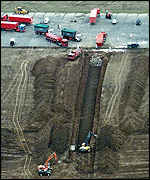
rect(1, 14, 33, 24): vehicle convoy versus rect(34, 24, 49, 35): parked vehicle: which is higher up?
rect(1, 14, 33, 24): vehicle convoy

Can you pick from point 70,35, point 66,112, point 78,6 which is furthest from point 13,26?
point 66,112

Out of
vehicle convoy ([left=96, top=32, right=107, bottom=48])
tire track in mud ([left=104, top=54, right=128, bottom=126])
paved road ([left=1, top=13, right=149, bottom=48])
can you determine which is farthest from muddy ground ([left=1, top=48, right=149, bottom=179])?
paved road ([left=1, top=13, right=149, bottom=48])

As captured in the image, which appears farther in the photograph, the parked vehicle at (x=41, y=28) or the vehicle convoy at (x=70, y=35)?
the parked vehicle at (x=41, y=28)

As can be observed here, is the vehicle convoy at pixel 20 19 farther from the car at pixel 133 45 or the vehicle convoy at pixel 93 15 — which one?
the car at pixel 133 45

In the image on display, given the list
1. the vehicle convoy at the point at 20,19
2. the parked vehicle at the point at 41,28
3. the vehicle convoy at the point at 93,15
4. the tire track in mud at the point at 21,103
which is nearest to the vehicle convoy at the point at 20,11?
the vehicle convoy at the point at 20,19

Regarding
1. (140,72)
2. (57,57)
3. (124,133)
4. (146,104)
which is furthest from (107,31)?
(124,133)

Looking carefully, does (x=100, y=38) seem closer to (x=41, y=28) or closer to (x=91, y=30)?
(x=91, y=30)

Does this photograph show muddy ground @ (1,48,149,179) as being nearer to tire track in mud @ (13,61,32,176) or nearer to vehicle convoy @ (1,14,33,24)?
tire track in mud @ (13,61,32,176)
